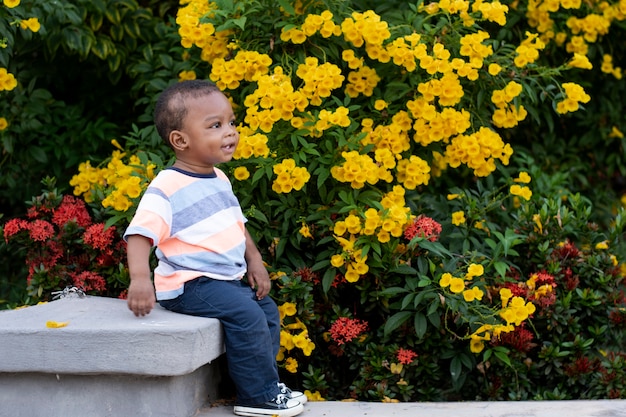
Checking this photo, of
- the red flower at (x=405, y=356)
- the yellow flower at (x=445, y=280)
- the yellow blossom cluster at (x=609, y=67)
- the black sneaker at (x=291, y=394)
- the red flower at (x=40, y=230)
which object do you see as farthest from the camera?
the yellow blossom cluster at (x=609, y=67)

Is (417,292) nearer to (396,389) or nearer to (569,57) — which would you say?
(396,389)

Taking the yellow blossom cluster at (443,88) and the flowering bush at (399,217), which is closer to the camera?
the flowering bush at (399,217)

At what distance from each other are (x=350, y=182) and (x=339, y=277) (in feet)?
1.27

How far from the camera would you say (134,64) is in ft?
13.8

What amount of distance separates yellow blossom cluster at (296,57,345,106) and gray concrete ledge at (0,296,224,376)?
1119 millimetres

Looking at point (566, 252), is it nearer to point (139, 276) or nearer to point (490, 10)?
point (490, 10)

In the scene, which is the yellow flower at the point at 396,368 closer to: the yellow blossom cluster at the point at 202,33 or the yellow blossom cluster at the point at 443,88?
the yellow blossom cluster at the point at 443,88

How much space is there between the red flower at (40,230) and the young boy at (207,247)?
33.3 inches

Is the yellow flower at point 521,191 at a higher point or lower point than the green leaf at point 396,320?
higher

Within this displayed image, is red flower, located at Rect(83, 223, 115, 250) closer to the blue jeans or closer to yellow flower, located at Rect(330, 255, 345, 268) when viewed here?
the blue jeans

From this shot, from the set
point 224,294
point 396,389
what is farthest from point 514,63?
point 224,294

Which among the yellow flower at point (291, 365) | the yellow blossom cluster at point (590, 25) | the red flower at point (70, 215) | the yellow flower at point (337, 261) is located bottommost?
the yellow flower at point (291, 365)

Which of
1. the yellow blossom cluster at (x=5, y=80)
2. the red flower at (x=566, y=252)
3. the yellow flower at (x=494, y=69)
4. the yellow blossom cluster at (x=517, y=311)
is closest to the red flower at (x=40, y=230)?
the yellow blossom cluster at (x=5, y=80)

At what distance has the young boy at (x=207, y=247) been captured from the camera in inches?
108
